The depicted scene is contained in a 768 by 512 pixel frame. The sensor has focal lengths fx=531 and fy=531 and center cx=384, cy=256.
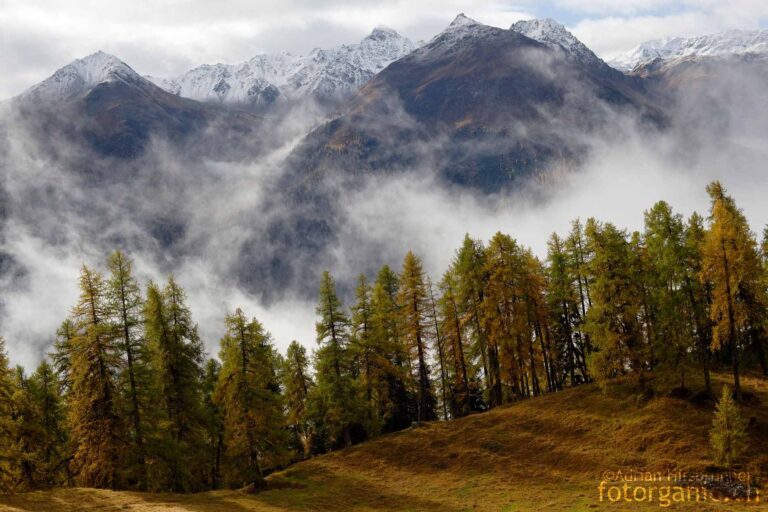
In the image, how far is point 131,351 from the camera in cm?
3189

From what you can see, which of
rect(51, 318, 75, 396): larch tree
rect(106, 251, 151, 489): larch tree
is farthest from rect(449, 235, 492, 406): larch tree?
rect(51, 318, 75, 396): larch tree

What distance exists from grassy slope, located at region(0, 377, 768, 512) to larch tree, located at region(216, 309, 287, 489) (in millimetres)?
2473

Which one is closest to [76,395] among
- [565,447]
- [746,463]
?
[565,447]

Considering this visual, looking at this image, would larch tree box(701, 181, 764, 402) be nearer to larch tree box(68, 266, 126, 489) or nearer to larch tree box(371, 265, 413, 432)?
larch tree box(371, 265, 413, 432)

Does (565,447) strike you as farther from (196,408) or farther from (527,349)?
(196,408)

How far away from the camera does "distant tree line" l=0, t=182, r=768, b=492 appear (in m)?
31.3

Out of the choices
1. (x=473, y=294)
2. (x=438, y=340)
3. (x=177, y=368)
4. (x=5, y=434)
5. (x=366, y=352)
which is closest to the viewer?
(x=5, y=434)

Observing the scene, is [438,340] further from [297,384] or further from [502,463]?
[502,463]

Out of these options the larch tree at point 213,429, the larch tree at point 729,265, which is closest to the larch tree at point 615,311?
the larch tree at point 729,265

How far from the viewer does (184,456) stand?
34406mm

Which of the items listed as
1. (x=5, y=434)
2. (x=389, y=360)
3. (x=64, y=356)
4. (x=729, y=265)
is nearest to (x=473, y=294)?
(x=389, y=360)

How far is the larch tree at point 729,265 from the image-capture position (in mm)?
32094

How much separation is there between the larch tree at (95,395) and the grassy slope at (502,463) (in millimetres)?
2762

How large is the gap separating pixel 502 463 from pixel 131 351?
24283 mm
